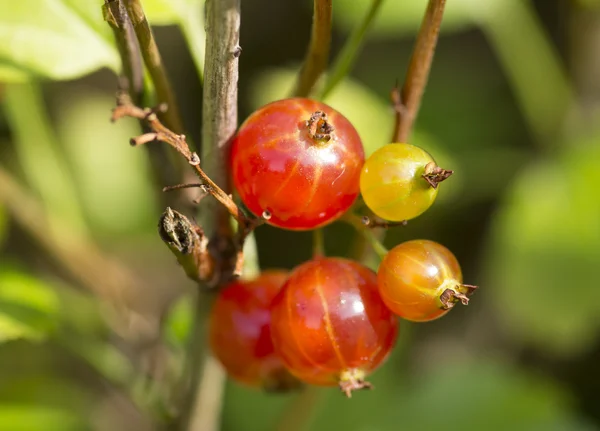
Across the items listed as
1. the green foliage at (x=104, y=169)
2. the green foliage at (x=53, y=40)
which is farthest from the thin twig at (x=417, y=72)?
the green foliage at (x=104, y=169)

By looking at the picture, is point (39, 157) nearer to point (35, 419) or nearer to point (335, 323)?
point (35, 419)

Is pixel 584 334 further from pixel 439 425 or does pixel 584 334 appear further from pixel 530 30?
pixel 530 30

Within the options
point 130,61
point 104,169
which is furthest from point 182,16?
point 104,169

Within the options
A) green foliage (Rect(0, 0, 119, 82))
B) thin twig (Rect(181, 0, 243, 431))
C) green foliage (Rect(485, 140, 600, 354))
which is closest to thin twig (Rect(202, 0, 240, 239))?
thin twig (Rect(181, 0, 243, 431))

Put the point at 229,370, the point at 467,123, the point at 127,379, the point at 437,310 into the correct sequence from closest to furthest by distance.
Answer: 1. the point at 437,310
2. the point at 229,370
3. the point at 127,379
4. the point at 467,123

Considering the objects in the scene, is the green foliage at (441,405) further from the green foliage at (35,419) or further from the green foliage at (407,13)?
the green foliage at (407,13)

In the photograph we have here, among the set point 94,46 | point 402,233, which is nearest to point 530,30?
point 402,233

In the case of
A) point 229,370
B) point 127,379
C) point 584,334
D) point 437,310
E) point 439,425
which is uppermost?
point 437,310
